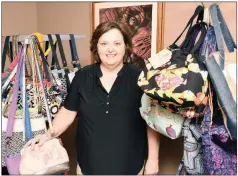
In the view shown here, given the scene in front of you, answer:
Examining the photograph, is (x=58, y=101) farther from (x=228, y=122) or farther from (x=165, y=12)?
(x=228, y=122)

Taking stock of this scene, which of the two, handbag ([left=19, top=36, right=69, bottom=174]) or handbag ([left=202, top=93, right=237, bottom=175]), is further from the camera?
handbag ([left=19, top=36, right=69, bottom=174])

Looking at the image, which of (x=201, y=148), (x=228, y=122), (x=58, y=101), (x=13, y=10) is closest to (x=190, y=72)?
(x=228, y=122)

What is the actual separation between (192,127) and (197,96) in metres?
0.19

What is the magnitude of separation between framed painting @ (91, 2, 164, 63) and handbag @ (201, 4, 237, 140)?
60 centimetres

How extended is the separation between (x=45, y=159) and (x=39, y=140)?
0.12 meters

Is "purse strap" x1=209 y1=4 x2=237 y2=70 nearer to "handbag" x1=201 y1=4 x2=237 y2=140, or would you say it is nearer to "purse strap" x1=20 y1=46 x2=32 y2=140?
"handbag" x1=201 y1=4 x2=237 y2=140

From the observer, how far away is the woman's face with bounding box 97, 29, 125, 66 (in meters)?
Result: 1.32

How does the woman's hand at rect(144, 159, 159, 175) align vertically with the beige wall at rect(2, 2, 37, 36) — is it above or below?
below

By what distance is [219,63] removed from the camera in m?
0.98

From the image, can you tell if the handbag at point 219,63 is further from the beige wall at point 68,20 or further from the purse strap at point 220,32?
the beige wall at point 68,20

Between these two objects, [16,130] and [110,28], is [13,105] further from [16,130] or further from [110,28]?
[110,28]

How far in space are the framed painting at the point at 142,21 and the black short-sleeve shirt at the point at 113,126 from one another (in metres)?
0.35

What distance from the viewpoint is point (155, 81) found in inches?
40.0

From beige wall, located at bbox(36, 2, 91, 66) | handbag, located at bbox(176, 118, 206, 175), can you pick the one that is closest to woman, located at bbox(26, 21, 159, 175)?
handbag, located at bbox(176, 118, 206, 175)
